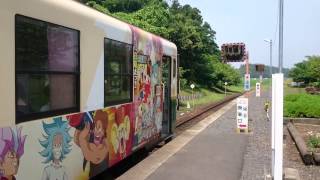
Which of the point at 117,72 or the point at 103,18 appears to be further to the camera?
the point at 117,72

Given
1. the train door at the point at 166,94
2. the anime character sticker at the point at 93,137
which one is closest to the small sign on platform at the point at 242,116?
the train door at the point at 166,94

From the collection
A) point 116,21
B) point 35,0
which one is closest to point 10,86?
point 35,0

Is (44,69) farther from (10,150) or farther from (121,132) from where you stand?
(121,132)

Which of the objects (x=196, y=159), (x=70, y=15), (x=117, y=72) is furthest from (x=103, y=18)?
(x=196, y=159)

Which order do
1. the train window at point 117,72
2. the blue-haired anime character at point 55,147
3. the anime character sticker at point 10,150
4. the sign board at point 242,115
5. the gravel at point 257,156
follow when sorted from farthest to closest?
the sign board at point 242,115, the gravel at point 257,156, the train window at point 117,72, the blue-haired anime character at point 55,147, the anime character sticker at point 10,150

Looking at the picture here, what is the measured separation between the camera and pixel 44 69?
6.57 meters

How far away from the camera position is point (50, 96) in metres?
6.80

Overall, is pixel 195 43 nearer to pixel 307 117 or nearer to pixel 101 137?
pixel 307 117

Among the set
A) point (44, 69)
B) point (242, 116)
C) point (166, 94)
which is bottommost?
point (242, 116)

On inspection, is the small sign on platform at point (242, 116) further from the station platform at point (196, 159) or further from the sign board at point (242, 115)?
the station platform at point (196, 159)

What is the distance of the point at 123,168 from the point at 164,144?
364 centimetres

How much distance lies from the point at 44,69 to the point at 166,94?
26.7 ft

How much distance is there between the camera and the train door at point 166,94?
14117 mm

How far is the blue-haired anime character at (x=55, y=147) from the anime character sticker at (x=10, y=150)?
0.52 meters
